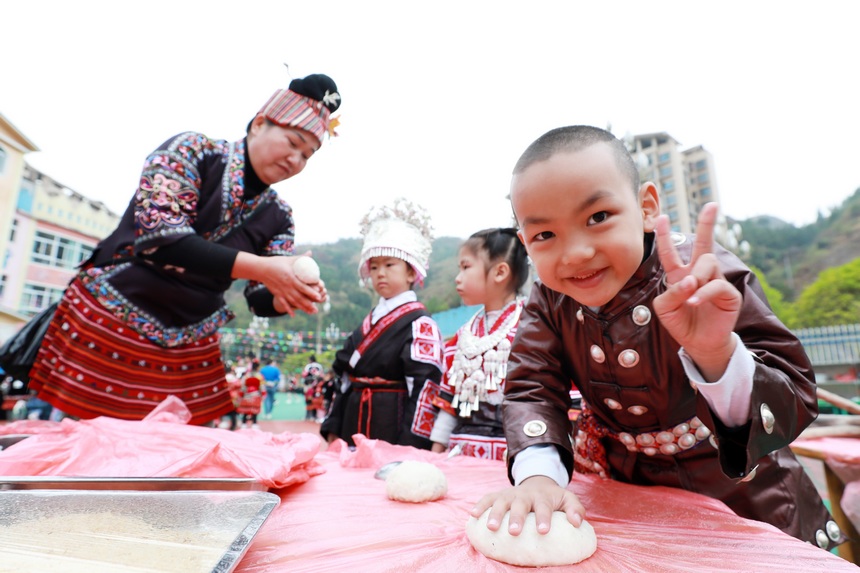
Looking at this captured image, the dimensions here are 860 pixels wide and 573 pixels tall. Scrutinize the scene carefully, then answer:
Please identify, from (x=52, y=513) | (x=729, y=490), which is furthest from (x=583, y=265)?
(x=52, y=513)

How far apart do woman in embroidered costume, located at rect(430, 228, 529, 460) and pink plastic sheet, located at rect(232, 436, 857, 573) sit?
2.73 feet

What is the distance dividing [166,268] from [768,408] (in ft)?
5.74

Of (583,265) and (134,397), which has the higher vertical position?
(583,265)

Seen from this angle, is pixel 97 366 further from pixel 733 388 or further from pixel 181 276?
pixel 733 388

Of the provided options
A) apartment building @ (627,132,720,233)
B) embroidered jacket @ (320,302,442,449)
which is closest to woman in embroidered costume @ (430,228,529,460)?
embroidered jacket @ (320,302,442,449)

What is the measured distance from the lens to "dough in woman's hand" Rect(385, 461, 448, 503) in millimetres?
897

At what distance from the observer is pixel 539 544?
60cm

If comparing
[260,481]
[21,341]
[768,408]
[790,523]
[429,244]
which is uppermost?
[429,244]

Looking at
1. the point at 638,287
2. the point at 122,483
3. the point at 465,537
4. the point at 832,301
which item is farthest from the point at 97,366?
the point at 832,301

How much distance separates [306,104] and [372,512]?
154cm

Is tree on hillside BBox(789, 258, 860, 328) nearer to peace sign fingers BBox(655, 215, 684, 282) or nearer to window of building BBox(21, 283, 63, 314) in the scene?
peace sign fingers BBox(655, 215, 684, 282)

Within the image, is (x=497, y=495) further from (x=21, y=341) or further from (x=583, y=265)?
(x=21, y=341)

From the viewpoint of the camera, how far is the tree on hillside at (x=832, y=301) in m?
24.0

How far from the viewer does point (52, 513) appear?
0.60m
